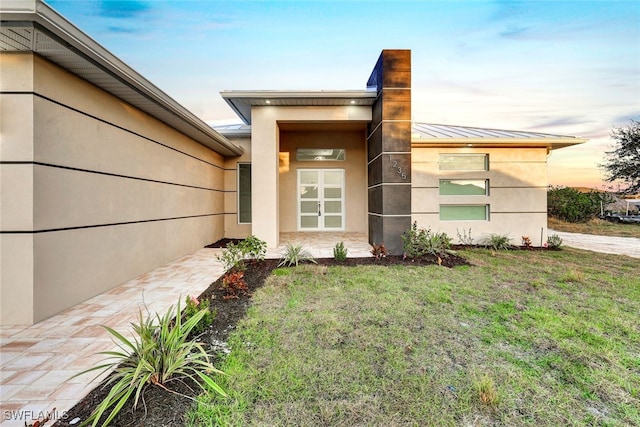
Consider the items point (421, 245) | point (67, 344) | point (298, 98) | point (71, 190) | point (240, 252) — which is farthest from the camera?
point (298, 98)

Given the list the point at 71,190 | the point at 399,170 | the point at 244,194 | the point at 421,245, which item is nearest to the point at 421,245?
the point at 421,245

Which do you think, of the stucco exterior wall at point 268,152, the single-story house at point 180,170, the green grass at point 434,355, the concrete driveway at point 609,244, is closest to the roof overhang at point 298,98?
the single-story house at point 180,170

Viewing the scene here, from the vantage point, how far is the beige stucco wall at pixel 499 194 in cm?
855

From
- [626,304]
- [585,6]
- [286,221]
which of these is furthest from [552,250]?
[286,221]

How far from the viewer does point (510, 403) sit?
187 cm

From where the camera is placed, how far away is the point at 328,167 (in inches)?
425

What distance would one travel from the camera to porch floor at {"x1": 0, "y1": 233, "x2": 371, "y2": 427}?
6.13 feet

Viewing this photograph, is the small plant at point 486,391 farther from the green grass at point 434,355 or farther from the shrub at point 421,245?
the shrub at point 421,245

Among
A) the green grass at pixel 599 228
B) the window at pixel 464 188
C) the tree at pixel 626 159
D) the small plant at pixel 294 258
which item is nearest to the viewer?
the small plant at pixel 294 258

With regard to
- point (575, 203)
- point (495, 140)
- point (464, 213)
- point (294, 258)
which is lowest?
point (294, 258)

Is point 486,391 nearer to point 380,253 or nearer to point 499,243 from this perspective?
point 380,253

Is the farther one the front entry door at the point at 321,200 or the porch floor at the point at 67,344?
the front entry door at the point at 321,200

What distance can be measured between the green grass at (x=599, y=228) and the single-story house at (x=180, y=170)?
20.6 feet

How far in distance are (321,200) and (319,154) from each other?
192 cm
